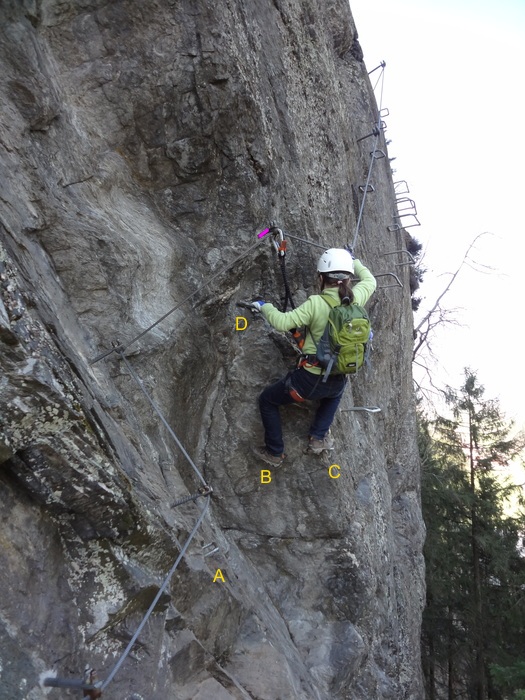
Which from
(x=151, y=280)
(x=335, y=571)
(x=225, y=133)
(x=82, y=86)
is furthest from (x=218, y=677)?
(x=82, y=86)

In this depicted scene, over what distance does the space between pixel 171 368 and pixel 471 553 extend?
1460cm

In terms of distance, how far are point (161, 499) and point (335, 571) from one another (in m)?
2.55

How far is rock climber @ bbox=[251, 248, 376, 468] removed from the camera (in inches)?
186

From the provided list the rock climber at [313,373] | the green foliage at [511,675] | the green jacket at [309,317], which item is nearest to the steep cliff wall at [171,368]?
the rock climber at [313,373]

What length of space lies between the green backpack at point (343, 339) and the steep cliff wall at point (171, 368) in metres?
0.84

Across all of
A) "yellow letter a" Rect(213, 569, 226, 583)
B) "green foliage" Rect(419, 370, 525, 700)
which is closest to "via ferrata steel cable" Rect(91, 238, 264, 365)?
"yellow letter a" Rect(213, 569, 226, 583)

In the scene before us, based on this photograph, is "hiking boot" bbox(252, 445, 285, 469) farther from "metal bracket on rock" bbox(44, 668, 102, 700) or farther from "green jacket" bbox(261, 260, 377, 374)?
"metal bracket on rock" bbox(44, 668, 102, 700)

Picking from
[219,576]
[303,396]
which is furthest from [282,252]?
[219,576]

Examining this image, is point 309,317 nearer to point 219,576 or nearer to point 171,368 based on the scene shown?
point 171,368

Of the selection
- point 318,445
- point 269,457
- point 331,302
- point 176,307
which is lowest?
point 269,457

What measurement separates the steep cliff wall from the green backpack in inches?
33.0

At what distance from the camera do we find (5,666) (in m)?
2.81

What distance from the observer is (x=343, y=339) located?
4570 millimetres

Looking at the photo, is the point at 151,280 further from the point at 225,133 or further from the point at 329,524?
the point at 329,524
